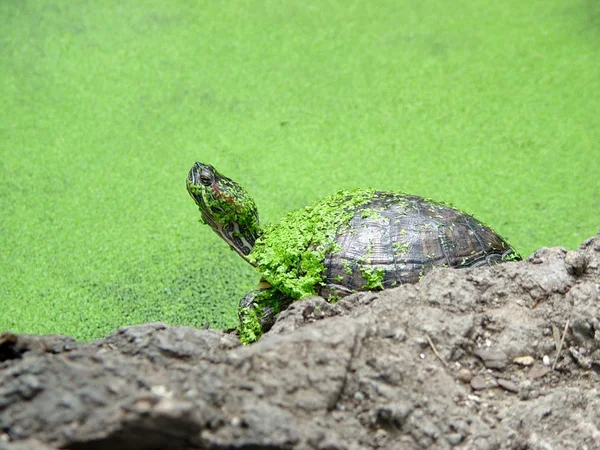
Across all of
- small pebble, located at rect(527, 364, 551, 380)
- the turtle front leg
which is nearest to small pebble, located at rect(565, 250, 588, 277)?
small pebble, located at rect(527, 364, 551, 380)

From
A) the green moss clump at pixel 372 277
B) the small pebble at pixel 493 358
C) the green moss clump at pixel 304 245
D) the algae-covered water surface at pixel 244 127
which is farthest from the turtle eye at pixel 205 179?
the small pebble at pixel 493 358

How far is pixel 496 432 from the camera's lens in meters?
1.09

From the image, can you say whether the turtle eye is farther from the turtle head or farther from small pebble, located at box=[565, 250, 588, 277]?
small pebble, located at box=[565, 250, 588, 277]

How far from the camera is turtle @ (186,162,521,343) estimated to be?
1.68 meters

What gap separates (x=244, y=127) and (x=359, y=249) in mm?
1283

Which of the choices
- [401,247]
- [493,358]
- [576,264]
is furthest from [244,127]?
[493,358]

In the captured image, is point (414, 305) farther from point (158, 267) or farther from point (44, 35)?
point (44, 35)

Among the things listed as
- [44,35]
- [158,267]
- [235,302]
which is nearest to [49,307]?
[158,267]

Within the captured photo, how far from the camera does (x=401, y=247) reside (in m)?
1.69

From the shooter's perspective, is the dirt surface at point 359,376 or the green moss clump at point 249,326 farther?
the green moss clump at point 249,326

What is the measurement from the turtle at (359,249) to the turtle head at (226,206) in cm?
14

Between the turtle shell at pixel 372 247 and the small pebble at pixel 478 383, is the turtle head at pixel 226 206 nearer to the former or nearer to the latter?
the turtle shell at pixel 372 247

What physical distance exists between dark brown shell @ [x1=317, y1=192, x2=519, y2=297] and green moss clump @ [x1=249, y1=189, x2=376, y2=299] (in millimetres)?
25

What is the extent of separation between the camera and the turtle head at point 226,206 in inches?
77.7
